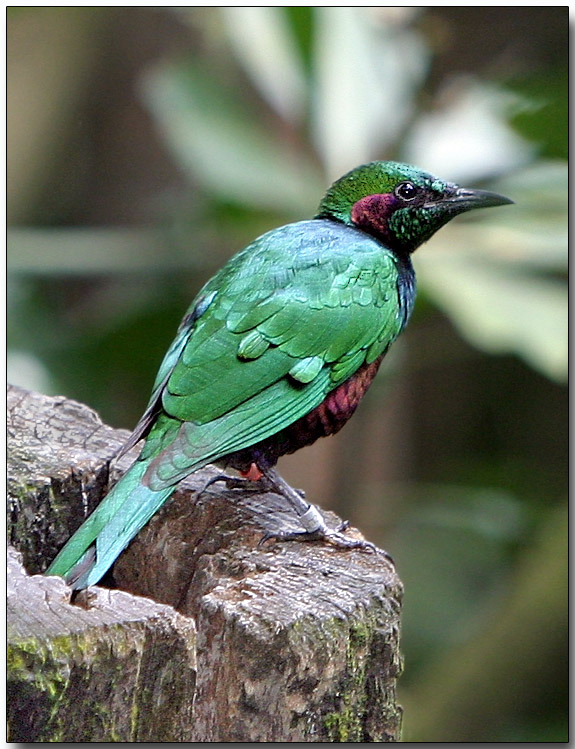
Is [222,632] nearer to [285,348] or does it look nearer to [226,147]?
[285,348]

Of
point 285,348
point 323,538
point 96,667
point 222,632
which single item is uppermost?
point 285,348

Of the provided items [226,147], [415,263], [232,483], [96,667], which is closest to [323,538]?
[232,483]

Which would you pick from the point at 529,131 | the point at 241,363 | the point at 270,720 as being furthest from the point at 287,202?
the point at 270,720

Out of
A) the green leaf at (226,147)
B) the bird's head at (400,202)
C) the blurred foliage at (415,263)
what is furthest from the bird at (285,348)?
the green leaf at (226,147)

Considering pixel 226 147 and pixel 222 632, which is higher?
pixel 226 147

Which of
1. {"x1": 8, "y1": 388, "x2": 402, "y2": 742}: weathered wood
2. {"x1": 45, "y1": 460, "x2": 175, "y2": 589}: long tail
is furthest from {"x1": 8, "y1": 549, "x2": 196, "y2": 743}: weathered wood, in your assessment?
{"x1": 45, "y1": 460, "x2": 175, "y2": 589}: long tail

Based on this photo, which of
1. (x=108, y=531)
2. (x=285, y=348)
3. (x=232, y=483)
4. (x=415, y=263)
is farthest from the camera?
(x=415, y=263)

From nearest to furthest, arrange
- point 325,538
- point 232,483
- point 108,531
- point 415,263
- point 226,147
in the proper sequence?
point 108,531, point 325,538, point 232,483, point 415,263, point 226,147

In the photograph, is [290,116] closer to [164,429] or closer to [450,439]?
[450,439]
